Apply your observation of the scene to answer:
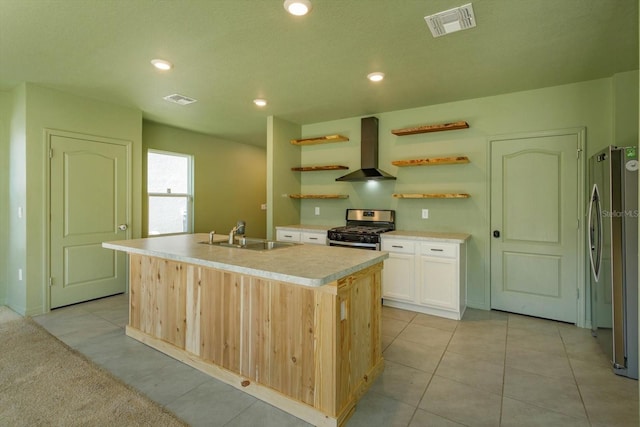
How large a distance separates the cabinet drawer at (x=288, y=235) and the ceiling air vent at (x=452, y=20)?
2964 mm

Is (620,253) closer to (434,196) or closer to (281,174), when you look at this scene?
(434,196)

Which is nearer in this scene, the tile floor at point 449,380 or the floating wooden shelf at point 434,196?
the tile floor at point 449,380

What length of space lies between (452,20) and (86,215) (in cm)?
434

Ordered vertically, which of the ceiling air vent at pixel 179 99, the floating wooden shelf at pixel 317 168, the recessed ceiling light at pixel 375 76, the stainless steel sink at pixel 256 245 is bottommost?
the stainless steel sink at pixel 256 245

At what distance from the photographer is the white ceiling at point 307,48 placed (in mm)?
2109

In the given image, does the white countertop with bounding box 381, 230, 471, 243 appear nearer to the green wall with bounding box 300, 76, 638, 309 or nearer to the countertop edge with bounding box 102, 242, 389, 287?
the green wall with bounding box 300, 76, 638, 309

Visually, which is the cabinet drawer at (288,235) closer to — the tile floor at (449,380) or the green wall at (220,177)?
the tile floor at (449,380)

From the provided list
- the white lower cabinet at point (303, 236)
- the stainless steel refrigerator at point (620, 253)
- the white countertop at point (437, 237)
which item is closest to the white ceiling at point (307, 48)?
the stainless steel refrigerator at point (620, 253)

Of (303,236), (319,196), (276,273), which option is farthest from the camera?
(319,196)

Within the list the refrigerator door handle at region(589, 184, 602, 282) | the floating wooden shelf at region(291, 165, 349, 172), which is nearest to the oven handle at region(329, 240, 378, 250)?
the floating wooden shelf at region(291, 165, 349, 172)

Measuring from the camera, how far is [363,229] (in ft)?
13.6

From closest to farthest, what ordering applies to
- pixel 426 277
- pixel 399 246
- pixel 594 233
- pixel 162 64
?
pixel 594 233, pixel 162 64, pixel 426 277, pixel 399 246

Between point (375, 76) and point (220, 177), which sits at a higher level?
point (375, 76)

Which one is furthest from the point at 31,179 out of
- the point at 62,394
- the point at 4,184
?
the point at 62,394
